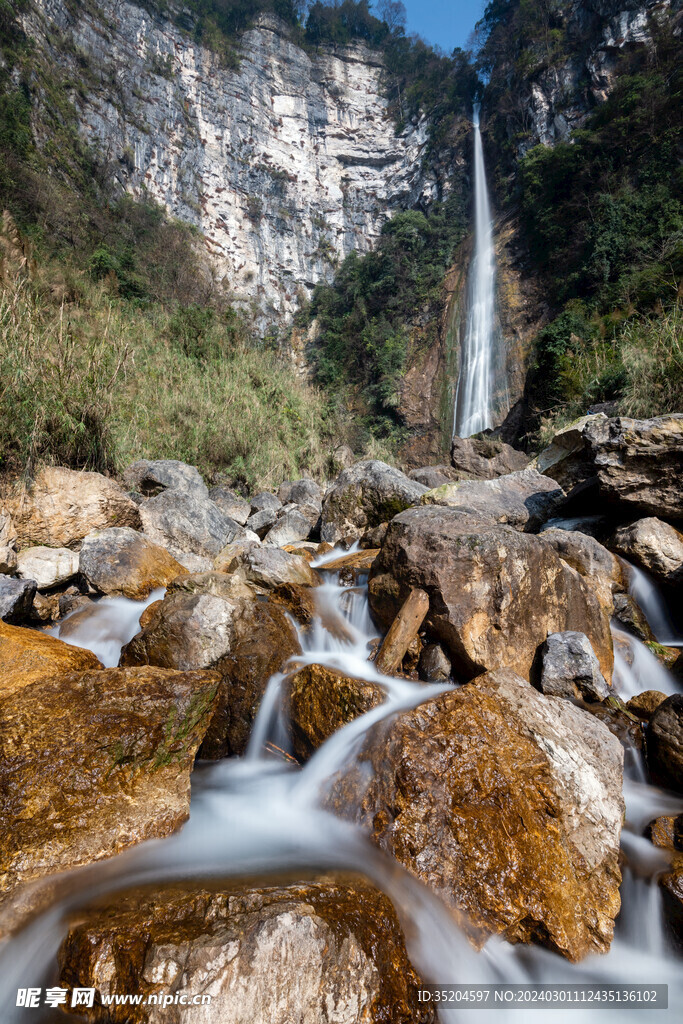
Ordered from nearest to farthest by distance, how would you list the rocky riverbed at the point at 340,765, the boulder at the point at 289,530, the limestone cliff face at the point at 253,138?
1. the rocky riverbed at the point at 340,765
2. the boulder at the point at 289,530
3. the limestone cliff face at the point at 253,138

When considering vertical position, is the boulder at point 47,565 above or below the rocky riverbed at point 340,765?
above

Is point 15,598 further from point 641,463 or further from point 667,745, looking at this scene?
point 641,463

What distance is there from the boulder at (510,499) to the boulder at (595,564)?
131 centimetres

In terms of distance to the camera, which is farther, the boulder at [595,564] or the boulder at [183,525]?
the boulder at [183,525]

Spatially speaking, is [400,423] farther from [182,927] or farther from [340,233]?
[182,927]

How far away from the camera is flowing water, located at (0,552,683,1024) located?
1.65 meters

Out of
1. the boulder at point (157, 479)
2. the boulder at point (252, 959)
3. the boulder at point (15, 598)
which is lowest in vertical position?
the boulder at point (252, 959)

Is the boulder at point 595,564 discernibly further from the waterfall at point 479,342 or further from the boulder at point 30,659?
the waterfall at point 479,342

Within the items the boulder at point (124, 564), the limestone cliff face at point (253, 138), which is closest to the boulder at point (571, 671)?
the boulder at point (124, 564)

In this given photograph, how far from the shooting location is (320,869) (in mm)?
1922

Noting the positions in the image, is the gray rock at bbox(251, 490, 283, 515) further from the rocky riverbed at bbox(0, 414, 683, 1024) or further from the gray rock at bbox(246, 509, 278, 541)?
the rocky riverbed at bbox(0, 414, 683, 1024)

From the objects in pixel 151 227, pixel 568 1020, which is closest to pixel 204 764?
pixel 568 1020

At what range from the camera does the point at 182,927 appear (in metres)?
1.49

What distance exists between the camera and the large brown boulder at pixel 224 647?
2949 millimetres
